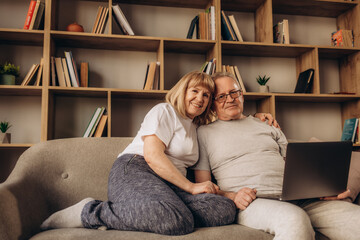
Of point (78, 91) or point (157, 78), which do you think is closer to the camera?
point (78, 91)

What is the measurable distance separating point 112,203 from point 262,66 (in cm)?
217

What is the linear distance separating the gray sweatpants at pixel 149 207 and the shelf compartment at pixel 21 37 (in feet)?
4.97

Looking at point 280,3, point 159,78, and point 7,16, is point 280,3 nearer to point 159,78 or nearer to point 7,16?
point 159,78

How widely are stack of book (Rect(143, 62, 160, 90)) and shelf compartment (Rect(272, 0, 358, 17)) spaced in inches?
48.6

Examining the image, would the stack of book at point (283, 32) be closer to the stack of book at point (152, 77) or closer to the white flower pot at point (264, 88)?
the white flower pot at point (264, 88)

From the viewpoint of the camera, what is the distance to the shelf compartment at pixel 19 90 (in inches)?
87.7

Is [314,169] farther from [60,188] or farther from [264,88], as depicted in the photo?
[264,88]

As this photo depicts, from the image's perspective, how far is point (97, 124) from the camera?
7.73 feet

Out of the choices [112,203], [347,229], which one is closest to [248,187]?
[347,229]

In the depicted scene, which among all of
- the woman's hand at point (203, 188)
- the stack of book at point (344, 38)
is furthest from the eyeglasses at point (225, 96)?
the stack of book at point (344, 38)

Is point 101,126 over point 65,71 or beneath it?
beneath

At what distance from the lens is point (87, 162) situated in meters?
1.56

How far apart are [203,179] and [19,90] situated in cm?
164

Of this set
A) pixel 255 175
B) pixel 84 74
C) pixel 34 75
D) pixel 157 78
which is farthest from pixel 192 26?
pixel 255 175
